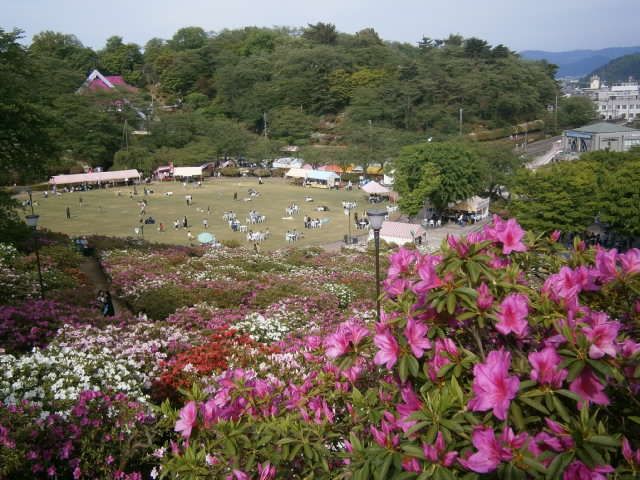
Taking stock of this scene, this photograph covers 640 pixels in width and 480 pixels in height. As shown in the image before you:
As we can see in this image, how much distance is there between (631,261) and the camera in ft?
10.6

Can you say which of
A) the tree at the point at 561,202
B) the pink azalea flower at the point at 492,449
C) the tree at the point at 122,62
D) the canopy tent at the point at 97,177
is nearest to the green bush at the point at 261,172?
the canopy tent at the point at 97,177

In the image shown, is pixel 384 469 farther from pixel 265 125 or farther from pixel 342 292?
pixel 265 125

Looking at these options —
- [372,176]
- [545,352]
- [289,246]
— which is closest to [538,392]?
[545,352]

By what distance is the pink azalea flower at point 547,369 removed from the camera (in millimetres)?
2588

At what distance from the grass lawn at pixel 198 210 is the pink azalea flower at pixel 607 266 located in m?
23.4

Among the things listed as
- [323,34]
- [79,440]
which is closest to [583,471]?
[79,440]

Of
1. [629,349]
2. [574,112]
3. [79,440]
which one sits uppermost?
[574,112]

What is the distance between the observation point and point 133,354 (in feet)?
23.7

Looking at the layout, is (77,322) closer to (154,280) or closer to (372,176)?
(154,280)

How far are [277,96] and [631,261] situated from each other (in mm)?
69049

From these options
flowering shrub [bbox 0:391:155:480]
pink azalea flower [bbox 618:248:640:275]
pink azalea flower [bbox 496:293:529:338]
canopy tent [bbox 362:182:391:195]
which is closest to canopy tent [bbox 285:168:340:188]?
canopy tent [bbox 362:182:391:195]

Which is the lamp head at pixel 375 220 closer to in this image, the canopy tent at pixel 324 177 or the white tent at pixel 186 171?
the canopy tent at pixel 324 177

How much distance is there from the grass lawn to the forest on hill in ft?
20.9

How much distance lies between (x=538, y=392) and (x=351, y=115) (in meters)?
62.4
